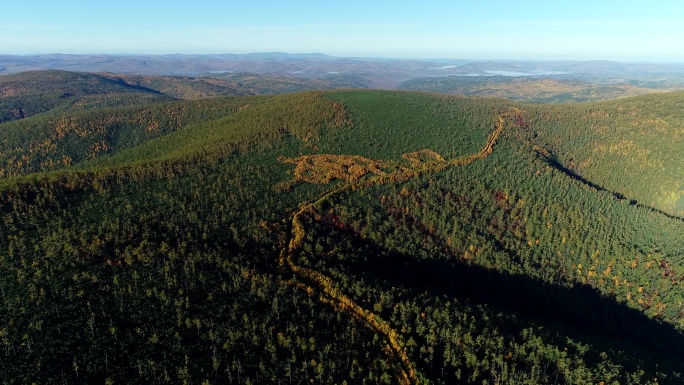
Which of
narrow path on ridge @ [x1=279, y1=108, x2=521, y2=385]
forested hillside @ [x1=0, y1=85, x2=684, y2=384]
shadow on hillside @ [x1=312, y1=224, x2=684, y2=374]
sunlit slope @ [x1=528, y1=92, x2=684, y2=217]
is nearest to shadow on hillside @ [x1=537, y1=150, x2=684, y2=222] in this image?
forested hillside @ [x1=0, y1=85, x2=684, y2=384]

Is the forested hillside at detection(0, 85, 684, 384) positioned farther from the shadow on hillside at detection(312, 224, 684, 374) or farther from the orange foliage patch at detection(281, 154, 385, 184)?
the orange foliage patch at detection(281, 154, 385, 184)

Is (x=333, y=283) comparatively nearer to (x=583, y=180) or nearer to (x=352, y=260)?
(x=352, y=260)

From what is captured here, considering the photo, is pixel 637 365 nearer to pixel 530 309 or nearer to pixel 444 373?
pixel 530 309

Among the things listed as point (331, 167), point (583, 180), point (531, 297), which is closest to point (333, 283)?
point (531, 297)

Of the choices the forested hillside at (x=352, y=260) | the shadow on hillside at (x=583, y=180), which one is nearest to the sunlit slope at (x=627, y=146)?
the forested hillside at (x=352, y=260)

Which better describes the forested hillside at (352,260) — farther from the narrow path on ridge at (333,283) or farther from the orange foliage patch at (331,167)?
the orange foliage patch at (331,167)
